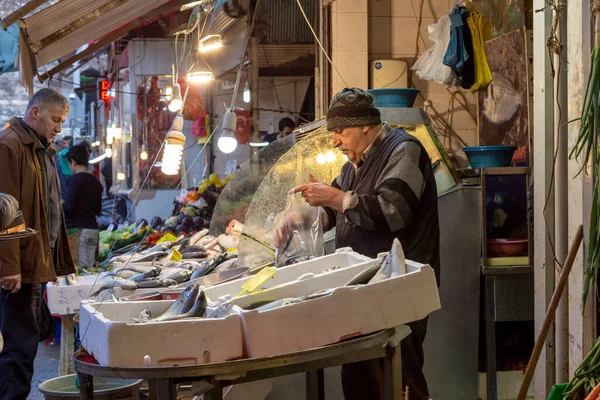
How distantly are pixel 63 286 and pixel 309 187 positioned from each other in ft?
8.88

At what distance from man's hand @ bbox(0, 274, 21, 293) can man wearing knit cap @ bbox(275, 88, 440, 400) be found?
6.65ft

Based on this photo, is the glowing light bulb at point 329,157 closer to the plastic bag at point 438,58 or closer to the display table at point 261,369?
the plastic bag at point 438,58

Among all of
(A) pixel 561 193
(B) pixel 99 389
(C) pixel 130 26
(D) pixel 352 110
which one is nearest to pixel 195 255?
(B) pixel 99 389

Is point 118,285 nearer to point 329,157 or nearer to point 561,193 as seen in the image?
point 329,157

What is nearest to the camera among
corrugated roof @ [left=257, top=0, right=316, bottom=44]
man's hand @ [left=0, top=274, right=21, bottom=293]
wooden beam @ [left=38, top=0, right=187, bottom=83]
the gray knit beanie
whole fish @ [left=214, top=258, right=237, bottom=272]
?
the gray knit beanie

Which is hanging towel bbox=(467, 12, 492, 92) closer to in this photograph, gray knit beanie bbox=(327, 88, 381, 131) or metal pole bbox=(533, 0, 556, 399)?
metal pole bbox=(533, 0, 556, 399)

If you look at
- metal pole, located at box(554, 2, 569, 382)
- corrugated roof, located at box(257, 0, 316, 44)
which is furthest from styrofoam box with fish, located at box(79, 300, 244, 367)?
corrugated roof, located at box(257, 0, 316, 44)

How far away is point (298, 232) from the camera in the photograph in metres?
5.14

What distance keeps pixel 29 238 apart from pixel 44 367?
139 inches

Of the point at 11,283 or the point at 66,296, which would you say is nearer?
the point at 11,283

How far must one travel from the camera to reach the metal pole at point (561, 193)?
14.8ft

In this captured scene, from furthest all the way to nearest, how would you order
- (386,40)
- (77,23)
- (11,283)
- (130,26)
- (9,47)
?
(130,26) < (386,40) < (77,23) < (9,47) < (11,283)

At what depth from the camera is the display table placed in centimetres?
315

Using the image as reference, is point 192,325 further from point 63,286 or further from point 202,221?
point 202,221
